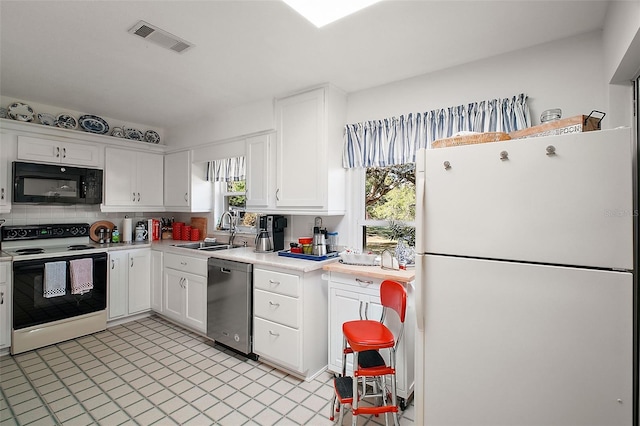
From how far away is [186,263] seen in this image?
330 centimetres

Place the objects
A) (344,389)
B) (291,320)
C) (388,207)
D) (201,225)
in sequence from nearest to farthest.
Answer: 1. (344,389)
2. (291,320)
3. (388,207)
4. (201,225)

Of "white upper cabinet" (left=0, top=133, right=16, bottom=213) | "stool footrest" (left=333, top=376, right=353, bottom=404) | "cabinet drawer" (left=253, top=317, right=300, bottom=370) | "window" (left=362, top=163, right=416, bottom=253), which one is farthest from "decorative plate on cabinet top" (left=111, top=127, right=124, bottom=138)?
"stool footrest" (left=333, top=376, right=353, bottom=404)

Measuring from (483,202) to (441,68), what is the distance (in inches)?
57.4

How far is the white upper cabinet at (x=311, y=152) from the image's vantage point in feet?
8.93

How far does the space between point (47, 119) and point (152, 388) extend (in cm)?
304

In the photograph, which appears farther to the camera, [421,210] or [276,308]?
[276,308]

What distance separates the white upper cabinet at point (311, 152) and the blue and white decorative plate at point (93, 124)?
2.34 m

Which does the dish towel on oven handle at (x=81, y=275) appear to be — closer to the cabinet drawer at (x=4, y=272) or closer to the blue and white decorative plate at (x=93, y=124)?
the cabinet drawer at (x=4, y=272)

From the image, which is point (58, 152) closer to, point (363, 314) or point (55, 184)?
point (55, 184)

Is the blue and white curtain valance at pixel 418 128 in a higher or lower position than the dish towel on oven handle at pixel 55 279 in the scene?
higher

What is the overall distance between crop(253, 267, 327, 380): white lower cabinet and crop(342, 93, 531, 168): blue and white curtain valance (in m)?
1.13

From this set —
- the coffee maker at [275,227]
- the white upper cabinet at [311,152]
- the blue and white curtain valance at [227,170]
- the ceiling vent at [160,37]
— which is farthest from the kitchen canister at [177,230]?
the ceiling vent at [160,37]

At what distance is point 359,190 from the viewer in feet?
9.61

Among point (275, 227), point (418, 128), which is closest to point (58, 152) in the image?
point (275, 227)
